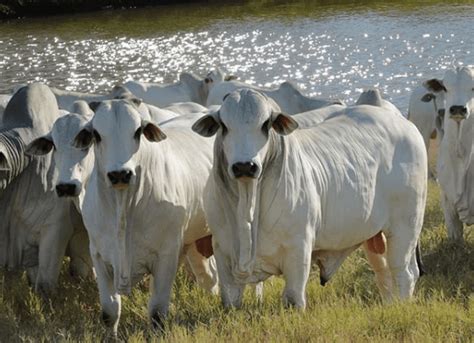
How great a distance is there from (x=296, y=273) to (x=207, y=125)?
1000 mm

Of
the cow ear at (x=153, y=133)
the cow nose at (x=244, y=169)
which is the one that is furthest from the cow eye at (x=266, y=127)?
the cow ear at (x=153, y=133)

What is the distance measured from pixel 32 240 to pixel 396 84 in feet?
53.2

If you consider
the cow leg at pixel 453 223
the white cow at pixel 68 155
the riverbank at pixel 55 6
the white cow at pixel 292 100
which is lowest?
the riverbank at pixel 55 6

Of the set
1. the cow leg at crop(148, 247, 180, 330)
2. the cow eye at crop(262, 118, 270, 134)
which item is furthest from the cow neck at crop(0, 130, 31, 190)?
the cow eye at crop(262, 118, 270, 134)

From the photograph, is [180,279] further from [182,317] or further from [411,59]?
[411,59]

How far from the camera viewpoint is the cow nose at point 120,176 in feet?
19.1

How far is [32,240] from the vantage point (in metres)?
7.54

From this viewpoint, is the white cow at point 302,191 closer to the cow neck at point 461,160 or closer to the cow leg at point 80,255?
the cow leg at point 80,255

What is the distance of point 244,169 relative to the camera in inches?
A: 222

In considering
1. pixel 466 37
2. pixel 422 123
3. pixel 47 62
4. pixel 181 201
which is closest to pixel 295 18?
pixel 466 37

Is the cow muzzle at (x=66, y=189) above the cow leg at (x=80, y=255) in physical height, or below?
above

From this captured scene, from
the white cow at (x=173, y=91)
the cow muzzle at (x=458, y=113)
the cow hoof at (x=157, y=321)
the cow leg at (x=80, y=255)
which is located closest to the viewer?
the cow hoof at (x=157, y=321)

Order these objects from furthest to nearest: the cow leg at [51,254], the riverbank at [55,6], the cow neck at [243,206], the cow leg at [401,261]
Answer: the riverbank at [55,6]
the cow leg at [51,254]
the cow leg at [401,261]
the cow neck at [243,206]

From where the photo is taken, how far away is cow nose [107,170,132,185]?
19.1 ft
